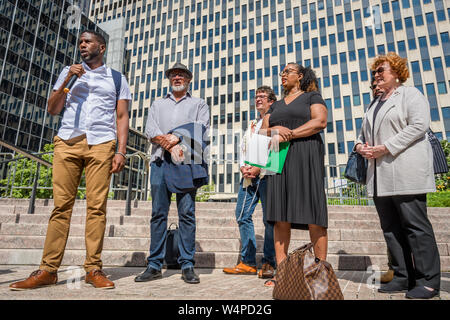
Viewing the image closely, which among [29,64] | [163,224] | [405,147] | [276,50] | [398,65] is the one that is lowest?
[163,224]

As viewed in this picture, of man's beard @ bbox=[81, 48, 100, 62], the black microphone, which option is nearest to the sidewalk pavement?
the black microphone

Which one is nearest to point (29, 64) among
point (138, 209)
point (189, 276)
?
point (138, 209)

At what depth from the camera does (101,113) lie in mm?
3051

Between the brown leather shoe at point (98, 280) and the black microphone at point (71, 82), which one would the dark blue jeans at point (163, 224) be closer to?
the brown leather shoe at point (98, 280)

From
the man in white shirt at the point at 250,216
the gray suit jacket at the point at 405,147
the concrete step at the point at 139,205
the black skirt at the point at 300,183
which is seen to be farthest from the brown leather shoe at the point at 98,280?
the concrete step at the point at 139,205

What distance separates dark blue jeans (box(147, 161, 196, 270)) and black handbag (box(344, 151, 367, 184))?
1.75 meters

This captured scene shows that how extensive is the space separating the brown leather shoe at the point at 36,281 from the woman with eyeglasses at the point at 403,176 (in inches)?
115

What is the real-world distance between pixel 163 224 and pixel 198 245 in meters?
1.46

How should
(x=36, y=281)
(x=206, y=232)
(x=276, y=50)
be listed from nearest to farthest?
(x=36, y=281) < (x=206, y=232) < (x=276, y=50)

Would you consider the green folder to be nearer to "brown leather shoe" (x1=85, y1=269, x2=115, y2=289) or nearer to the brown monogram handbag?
the brown monogram handbag

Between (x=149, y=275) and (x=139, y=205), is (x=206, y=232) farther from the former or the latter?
(x=139, y=205)

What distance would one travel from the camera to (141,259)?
161 inches

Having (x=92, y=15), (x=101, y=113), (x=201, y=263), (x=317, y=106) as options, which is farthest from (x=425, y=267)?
(x=92, y=15)

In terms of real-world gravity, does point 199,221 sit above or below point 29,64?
below
